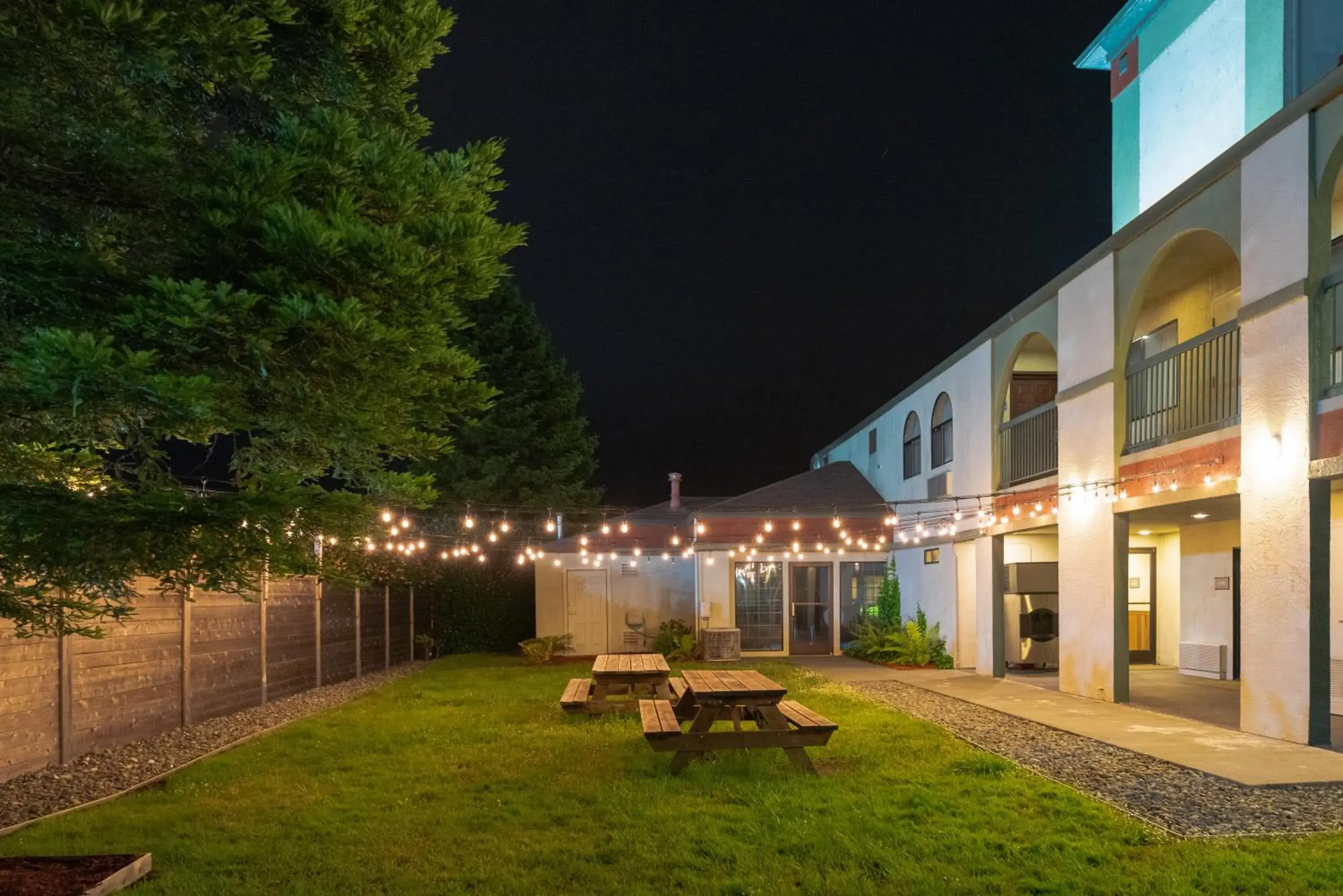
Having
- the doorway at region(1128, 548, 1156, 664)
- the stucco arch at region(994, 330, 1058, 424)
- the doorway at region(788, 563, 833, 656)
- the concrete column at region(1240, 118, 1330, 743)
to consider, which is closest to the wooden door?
the stucco arch at region(994, 330, 1058, 424)

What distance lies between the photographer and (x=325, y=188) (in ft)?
12.4

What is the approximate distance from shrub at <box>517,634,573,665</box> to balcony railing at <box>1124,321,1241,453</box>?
35.6 ft

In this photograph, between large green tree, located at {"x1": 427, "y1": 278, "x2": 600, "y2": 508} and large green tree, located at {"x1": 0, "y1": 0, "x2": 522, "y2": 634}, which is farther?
large green tree, located at {"x1": 427, "y1": 278, "x2": 600, "y2": 508}

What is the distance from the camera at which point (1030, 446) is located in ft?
44.9

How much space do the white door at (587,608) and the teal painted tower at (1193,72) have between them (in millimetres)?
11786

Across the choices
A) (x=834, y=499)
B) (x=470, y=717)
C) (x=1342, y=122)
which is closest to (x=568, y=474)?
(x=834, y=499)

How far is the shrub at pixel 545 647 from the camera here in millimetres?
17469

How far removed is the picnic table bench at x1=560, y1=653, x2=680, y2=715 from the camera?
10.2 m

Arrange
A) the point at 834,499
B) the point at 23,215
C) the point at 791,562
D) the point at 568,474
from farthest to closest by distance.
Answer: the point at 568,474 < the point at 834,499 < the point at 791,562 < the point at 23,215

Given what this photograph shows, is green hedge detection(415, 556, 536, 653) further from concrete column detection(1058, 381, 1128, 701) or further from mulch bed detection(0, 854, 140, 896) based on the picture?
mulch bed detection(0, 854, 140, 896)

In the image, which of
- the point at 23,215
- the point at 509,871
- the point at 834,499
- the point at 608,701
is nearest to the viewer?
the point at 23,215

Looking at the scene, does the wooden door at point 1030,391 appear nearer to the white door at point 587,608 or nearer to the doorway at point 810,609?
the doorway at point 810,609

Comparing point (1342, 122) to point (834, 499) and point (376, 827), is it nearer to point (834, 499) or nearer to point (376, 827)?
point (376, 827)

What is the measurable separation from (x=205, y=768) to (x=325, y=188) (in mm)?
5953
